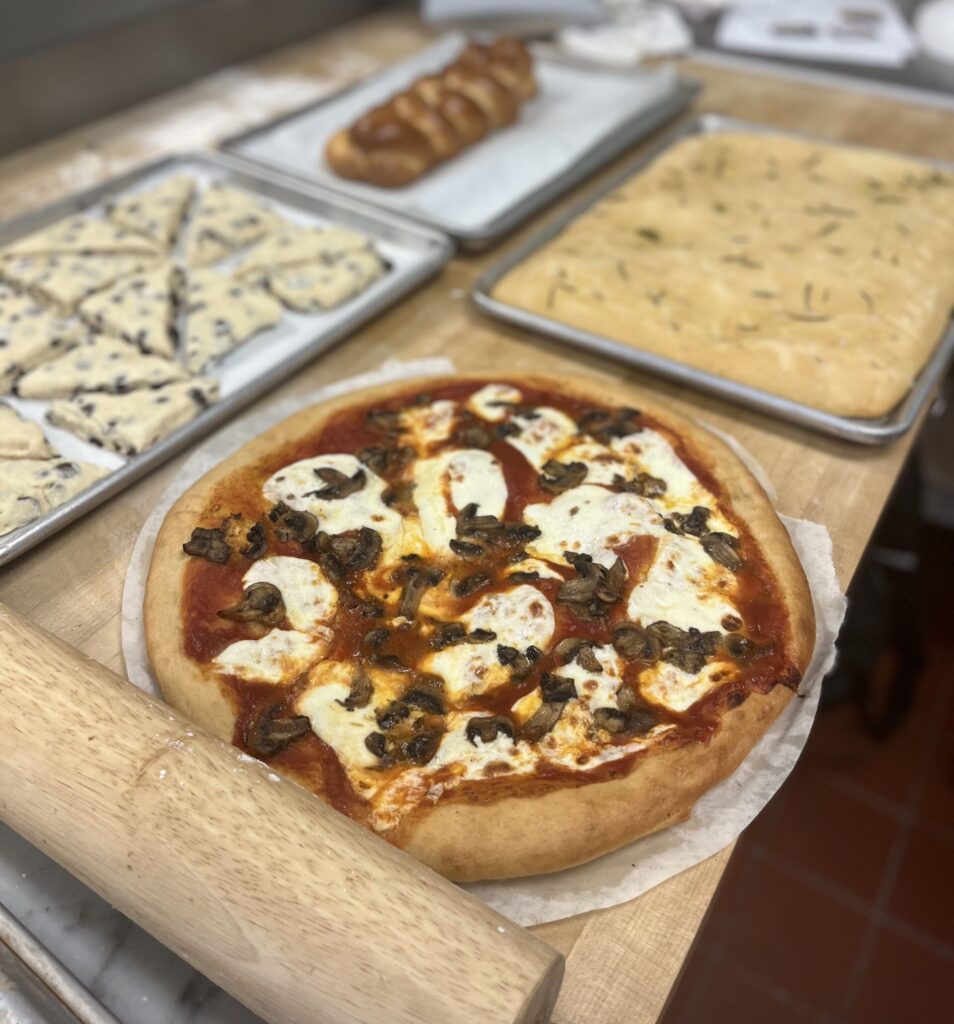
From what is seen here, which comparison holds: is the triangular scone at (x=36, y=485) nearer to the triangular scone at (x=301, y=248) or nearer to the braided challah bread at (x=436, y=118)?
the triangular scone at (x=301, y=248)

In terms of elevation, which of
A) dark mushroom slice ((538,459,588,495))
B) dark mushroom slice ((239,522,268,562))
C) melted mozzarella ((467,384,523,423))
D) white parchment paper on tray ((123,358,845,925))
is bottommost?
white parchment paper on tray ((123,358,845,925))

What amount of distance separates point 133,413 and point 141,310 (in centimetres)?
42

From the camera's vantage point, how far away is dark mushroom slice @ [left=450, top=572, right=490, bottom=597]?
1442 mm

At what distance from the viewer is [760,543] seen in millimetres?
1520

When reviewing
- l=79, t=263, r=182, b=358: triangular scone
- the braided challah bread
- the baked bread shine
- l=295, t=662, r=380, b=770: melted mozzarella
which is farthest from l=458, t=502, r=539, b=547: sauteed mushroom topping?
the braided challah bread

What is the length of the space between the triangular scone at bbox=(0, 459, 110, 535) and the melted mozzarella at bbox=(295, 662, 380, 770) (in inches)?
25.4

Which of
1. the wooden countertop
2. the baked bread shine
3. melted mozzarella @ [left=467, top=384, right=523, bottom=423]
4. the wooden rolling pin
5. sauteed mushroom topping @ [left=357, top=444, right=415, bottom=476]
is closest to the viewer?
the wooden rolling pin

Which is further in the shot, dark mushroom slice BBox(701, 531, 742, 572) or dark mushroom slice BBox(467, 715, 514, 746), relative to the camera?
dark mushroom slice BBox(701, 531, 742, 572)

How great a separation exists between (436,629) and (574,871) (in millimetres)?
401

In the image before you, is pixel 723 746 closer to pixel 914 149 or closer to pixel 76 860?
pixel 76 860

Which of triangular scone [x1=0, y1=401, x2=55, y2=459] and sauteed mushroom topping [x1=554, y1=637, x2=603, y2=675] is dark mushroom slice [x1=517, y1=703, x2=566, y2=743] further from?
triangular scone [x1=0, y1=401, x2=55, y2=459]

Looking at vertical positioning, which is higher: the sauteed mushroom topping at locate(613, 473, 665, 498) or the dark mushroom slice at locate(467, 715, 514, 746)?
the sauteed mushroom topping at locate(613, 473, 665, 498)

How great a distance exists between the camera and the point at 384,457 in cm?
168

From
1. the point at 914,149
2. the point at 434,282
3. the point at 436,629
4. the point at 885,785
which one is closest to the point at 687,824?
the point at 436,629
